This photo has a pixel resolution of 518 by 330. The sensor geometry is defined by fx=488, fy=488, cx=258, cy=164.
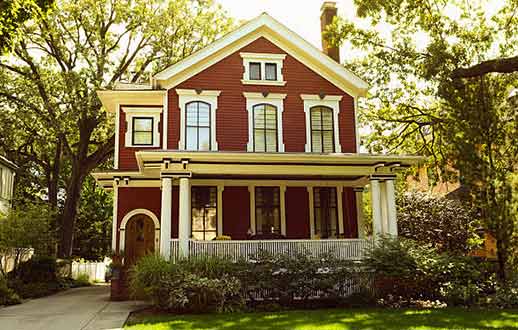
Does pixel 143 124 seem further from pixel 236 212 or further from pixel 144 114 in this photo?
pixel 236 212

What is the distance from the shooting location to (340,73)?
1747cm

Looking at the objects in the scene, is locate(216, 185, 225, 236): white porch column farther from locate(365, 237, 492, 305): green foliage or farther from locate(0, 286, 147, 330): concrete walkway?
locate(365, 237, 492, 305): green foliage

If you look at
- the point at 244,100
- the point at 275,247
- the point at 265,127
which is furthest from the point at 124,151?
the point at 275,247

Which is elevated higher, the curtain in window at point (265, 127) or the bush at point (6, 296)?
the curtain in window at point (265, 127)

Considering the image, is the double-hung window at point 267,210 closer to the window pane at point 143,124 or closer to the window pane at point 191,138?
the window pane at point 191,138

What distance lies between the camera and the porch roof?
1353 cm

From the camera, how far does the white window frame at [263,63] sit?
17109mm

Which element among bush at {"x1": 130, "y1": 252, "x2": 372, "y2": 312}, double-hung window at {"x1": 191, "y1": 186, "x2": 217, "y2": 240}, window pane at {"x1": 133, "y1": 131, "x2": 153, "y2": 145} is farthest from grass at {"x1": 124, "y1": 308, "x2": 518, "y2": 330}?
window pane at {"x1": 133, "y1": 131, "x2": 153, "y2": 145}

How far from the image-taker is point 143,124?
58.1ft

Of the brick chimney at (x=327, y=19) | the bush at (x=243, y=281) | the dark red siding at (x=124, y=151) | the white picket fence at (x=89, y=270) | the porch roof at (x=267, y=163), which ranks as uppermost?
the brick chimney at (x=327, y=19)

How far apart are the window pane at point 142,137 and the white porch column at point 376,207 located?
7999 millimetres

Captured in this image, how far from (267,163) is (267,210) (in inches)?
135

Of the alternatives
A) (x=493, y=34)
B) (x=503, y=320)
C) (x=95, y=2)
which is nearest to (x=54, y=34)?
(x=95, y=2)

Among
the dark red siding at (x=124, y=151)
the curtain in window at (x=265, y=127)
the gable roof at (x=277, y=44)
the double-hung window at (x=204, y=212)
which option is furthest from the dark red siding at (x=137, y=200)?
the curtain in window at (x=265, y=127)
